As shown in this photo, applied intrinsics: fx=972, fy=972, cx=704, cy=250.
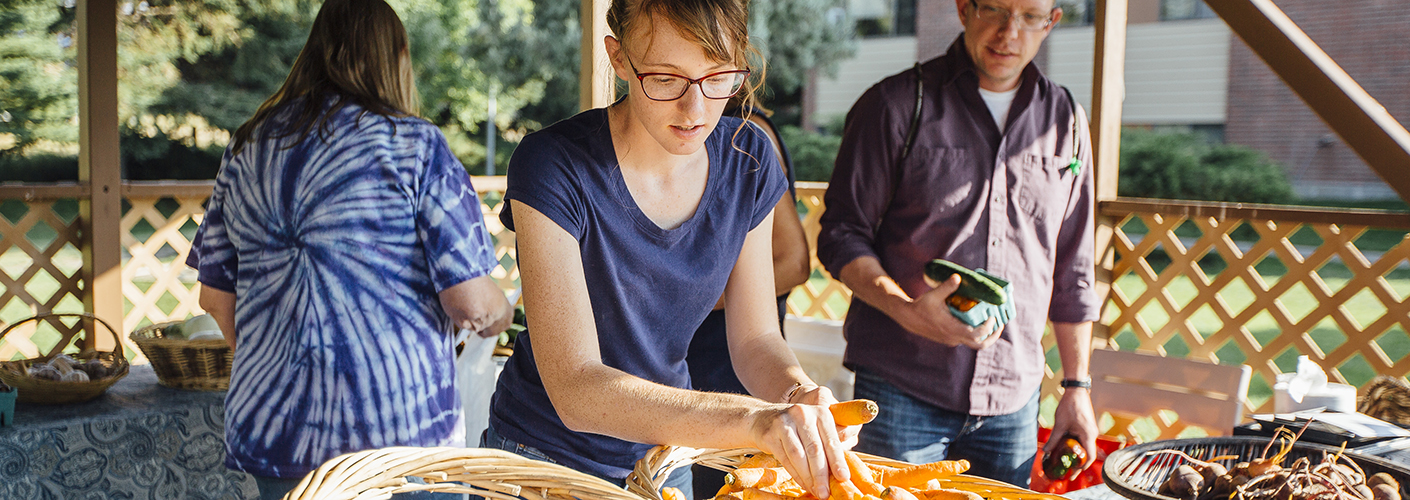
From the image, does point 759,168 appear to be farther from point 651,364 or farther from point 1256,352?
point 1256,352

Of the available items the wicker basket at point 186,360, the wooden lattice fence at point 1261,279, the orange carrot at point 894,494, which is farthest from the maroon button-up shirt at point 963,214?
the wicker basket at point 186,360

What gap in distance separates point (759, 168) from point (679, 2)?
38 cm

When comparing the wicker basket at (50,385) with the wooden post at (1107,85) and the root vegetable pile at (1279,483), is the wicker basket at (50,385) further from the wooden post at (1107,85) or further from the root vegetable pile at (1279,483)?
the wooden post at (1107,85)

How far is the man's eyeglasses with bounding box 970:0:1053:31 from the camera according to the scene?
1.90m

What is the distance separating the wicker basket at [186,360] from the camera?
2832mm

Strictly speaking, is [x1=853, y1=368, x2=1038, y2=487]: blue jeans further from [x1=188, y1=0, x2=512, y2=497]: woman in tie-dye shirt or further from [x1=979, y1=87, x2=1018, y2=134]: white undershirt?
[x1=188, y1=0, x2=512, y2=497]: woman in tie-dye shirt

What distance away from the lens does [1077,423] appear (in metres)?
2.00

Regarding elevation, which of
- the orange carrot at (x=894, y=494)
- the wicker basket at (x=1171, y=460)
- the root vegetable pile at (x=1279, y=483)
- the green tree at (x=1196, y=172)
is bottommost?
the green tree at (x=1196, y=172)

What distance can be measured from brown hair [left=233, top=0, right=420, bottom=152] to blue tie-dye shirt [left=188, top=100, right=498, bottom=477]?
0.12ft

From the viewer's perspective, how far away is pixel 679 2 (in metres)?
1.14

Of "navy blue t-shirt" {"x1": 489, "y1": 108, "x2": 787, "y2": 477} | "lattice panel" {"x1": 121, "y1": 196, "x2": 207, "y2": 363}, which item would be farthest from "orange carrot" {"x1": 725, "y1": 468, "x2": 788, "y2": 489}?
"lattice panel" {"x1": 121, "y1": 196, "x2": 207, "y2": 363}

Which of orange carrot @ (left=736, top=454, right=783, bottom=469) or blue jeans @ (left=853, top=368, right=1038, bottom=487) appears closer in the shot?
orange carrot @ (left=736, top=454, right=783, bottom=469)

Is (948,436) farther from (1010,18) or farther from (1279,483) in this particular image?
(1010,18)

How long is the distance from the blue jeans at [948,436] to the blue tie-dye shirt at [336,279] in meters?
0.87
